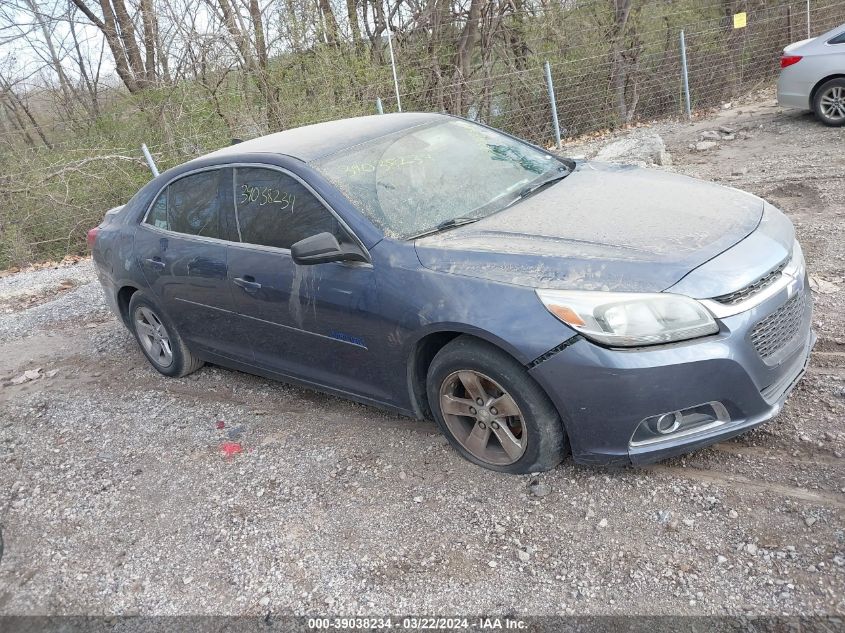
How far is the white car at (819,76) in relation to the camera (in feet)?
30.1

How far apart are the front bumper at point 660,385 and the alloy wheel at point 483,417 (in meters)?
0.28

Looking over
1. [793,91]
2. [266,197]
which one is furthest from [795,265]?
[793,91]

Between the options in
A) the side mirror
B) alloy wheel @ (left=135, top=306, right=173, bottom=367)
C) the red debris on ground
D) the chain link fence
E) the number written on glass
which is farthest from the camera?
the chain link fence

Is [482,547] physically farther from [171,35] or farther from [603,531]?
[171,35]

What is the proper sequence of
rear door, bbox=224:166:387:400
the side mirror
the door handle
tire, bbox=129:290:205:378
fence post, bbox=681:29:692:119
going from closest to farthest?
the side mirror, rear door, bbox=224:166:387:400, the door handle, tire, bbox=129:290:205:378, fence post, bbox=681:29:692:119

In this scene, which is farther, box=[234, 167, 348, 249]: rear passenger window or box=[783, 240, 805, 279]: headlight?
box=[234, 167, 348, 249]: rear passenger window

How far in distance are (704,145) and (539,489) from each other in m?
8.36

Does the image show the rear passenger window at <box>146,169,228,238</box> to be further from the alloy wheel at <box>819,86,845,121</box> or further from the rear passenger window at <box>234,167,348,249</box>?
the alloy wheel at <box>819,86,845,121</box>

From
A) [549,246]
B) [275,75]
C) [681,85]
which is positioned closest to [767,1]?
[681,85]

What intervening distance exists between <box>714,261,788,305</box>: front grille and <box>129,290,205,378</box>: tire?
142 inches

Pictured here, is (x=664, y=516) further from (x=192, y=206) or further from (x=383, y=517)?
(x=192, y=206)

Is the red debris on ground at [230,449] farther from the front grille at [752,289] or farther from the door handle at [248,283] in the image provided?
the front grille at [752,289]

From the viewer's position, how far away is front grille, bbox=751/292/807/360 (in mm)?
2834

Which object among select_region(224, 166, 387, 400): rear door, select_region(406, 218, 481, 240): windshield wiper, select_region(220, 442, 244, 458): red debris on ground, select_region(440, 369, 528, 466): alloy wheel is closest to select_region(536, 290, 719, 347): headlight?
select_region(440, 369, 528, 466): alloy wheel
